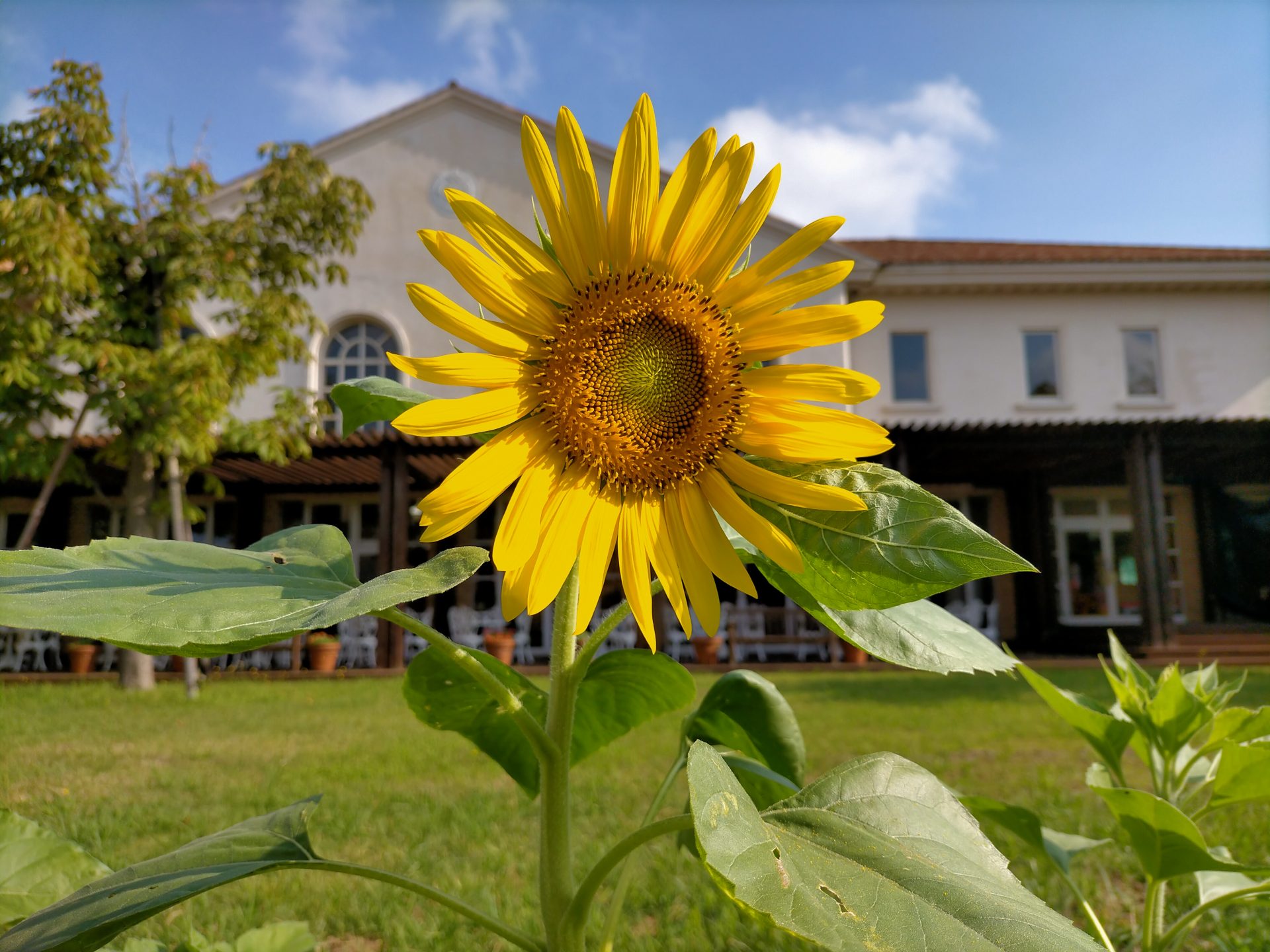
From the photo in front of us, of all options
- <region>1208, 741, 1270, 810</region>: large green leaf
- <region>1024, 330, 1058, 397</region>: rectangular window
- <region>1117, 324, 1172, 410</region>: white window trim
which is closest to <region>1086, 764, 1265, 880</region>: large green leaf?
<region>1208, 741, 1270, 810</region>: large green leaf

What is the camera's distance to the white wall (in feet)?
50.9

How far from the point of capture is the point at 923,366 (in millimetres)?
15766

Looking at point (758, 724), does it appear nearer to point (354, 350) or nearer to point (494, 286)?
point (494, 286)

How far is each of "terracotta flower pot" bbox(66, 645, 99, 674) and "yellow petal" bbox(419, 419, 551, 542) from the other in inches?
548

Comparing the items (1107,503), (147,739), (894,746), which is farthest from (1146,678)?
(1107,503)

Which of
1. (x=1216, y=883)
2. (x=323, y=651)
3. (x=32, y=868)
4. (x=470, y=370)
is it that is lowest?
(x=323, y=651)

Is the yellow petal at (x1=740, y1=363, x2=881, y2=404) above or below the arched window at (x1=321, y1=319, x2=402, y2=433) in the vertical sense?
below

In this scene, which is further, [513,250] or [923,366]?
[923,366]

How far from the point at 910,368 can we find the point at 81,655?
14.3 m

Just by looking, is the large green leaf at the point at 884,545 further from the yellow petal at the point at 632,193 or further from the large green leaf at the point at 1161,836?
the large green leaf at the point at 1161,836

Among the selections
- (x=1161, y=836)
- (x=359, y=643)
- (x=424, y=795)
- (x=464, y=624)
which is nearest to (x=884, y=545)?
(x=1161, y=836)

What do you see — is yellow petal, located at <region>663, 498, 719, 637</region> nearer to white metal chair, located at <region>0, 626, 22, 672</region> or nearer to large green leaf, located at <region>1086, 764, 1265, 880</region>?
large green leaf, located at <region>1086, 764, 1265, 880</region>

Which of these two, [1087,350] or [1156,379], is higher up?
[1087,350]

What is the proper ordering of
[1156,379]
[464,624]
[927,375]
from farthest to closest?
[1156,379], [927,375], [464,624]
